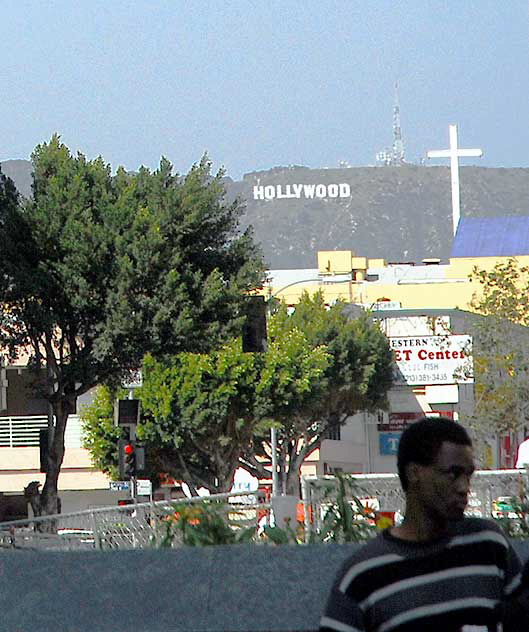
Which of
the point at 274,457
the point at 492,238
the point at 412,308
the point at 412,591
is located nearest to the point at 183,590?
the point at 412,591

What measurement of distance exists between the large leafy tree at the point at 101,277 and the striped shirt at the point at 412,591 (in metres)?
33.8

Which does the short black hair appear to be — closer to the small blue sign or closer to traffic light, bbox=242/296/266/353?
traffic light, bbox=242/296/266/353

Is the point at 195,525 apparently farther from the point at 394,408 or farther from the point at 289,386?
the point at 394,408

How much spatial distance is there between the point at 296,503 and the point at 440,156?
129 meters

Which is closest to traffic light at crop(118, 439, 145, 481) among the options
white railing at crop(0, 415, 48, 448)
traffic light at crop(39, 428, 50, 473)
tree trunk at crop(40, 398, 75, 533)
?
traffic light at crop(39, 428, 50, 473)

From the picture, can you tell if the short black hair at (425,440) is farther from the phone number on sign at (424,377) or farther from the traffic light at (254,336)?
the phone number on sign at (424,377)

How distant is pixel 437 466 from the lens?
384 cm

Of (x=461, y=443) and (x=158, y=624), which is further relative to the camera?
(x=158, y=624)

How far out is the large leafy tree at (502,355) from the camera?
170 ft

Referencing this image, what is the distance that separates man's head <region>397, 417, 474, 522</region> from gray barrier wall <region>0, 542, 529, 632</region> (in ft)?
5.70

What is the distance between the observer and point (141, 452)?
33094 millimetres

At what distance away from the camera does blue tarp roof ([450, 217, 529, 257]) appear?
343 ft

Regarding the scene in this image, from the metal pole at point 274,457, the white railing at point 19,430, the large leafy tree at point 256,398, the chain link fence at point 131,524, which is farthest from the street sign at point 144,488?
the chain link fence at point 131,524

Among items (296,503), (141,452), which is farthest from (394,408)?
(296,503)
